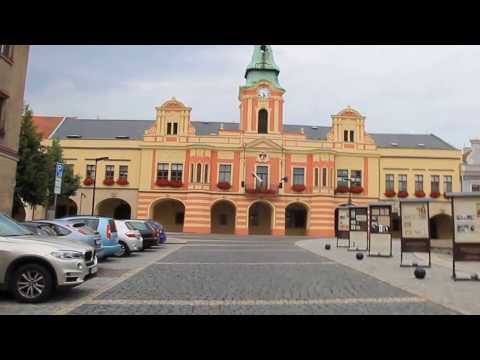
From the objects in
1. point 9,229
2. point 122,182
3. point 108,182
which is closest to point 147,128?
point 122,182

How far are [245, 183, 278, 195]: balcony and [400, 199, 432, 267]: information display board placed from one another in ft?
100

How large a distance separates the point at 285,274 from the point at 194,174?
34.0 m

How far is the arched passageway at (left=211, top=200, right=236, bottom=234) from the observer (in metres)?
48.8

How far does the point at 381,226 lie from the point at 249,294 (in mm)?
12097

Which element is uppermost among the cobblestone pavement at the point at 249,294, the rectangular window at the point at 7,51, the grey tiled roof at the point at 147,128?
the grey tiled roof at the point at 147,128

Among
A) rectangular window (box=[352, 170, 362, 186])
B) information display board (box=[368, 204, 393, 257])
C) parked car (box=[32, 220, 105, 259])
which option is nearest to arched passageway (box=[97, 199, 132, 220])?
rectangular window (box=[352, 170, 362, 186])

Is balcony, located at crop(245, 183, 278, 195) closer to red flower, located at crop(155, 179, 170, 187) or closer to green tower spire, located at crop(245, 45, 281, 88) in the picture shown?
red flower, located at crop(155, 179, 170, 187)

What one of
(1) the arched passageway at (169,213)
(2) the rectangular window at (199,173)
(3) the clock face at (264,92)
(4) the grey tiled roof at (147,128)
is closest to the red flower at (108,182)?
(1) the arched passageway at (169,213)

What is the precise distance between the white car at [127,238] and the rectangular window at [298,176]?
30.3 m

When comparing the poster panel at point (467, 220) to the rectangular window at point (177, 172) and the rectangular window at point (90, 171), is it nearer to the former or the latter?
the rectangular window at point (177, 172)

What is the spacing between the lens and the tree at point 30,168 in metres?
29.7
